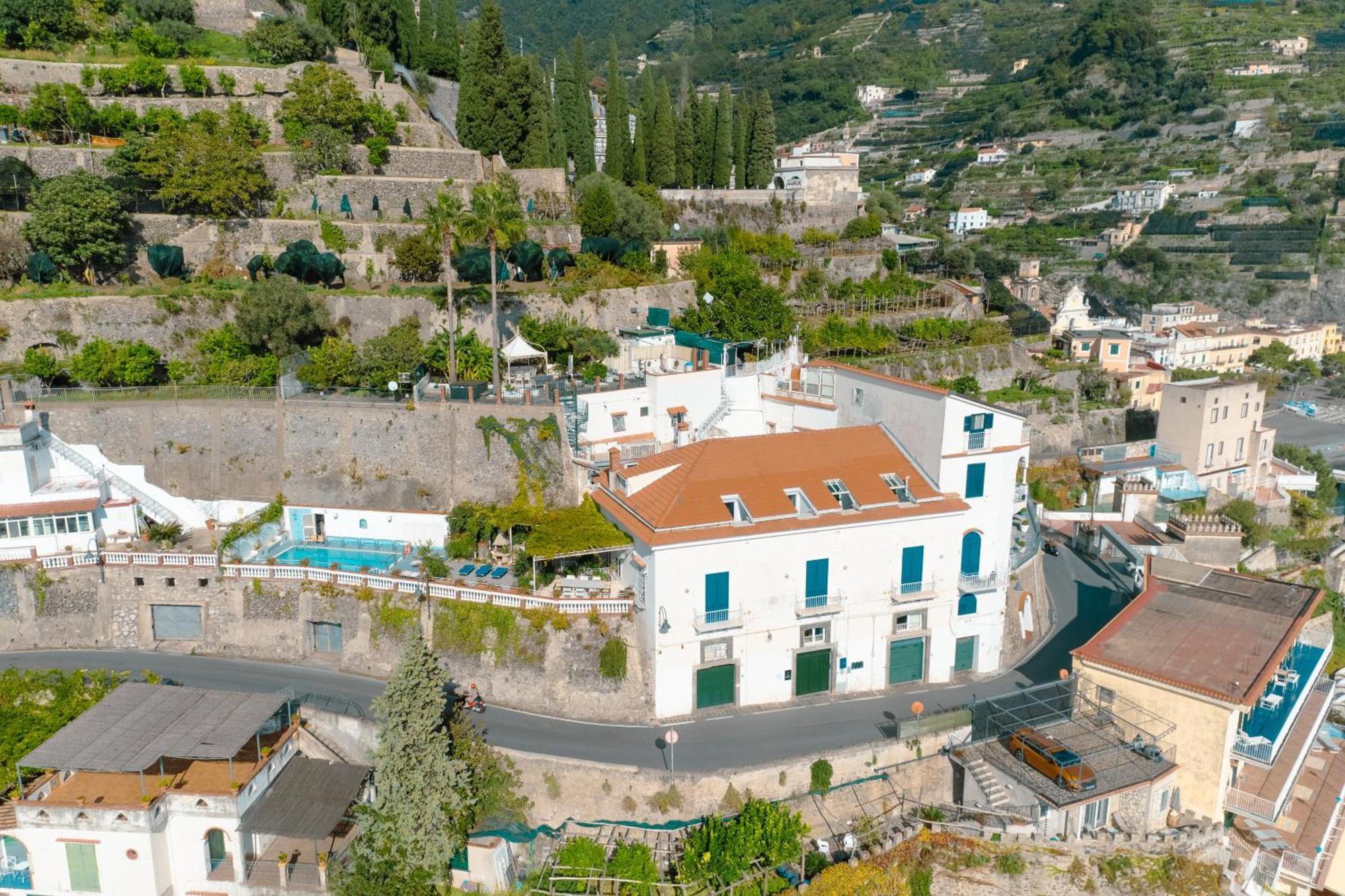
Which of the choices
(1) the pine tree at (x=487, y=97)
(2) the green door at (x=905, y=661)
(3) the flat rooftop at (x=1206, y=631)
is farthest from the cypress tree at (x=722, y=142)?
(2) the green door at (x=905, y=661)

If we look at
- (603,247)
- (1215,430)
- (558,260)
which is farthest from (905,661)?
(1215,430)

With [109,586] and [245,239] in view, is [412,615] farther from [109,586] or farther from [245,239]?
[245,239]

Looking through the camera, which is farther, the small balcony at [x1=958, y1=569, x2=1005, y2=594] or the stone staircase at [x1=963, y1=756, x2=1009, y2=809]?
the small balcony at [x1=958, y1=569, x2=1005, y2=594]

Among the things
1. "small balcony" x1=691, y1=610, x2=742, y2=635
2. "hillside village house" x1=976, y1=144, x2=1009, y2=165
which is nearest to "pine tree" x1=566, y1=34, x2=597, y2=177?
"small balcony" x1=691, y1=610, x2=742, y2=635

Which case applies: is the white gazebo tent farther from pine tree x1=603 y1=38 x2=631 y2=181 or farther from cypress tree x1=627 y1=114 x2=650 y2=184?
cypress tree x1=627 y1=114 x2=650 y2=184

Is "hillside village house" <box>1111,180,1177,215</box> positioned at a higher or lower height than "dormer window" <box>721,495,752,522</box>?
higher

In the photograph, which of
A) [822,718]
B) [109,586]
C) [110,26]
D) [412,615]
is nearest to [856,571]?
[822,718]
